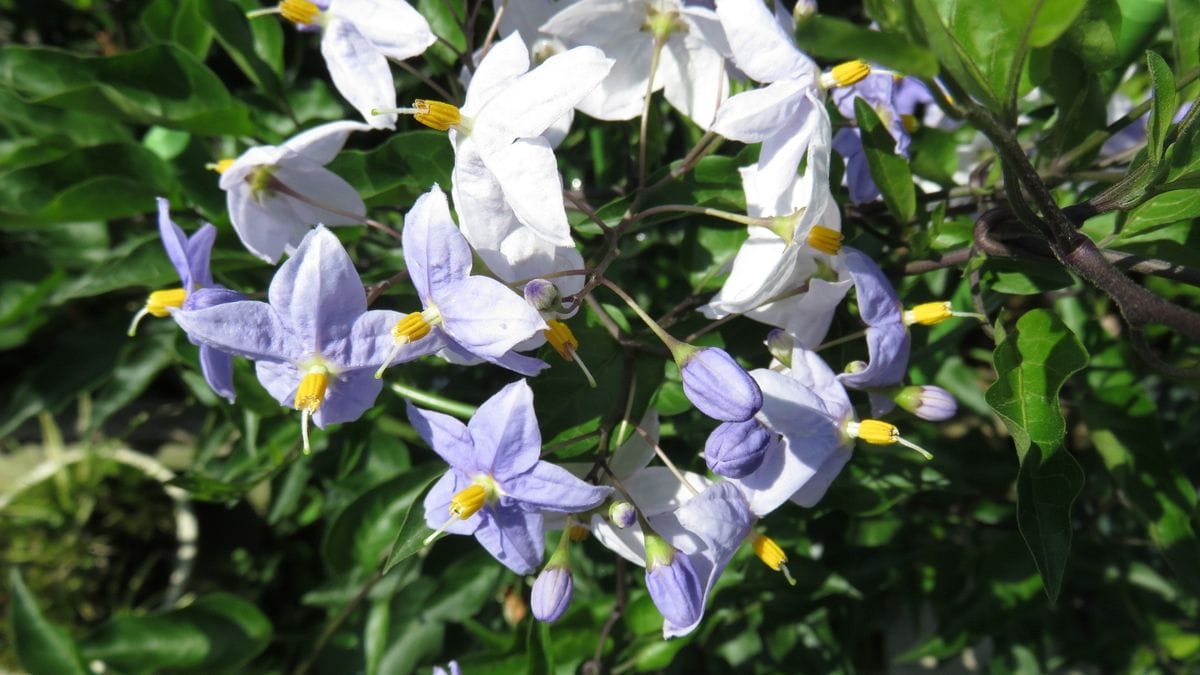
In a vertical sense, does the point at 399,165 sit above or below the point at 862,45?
below

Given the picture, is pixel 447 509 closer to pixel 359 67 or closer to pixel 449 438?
pixel 449 438

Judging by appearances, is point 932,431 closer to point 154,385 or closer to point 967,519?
point 967,519

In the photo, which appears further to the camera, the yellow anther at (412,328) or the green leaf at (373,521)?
the green leaf at (373,521)

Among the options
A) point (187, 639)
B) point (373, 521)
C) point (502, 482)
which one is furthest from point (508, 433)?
point (187, 639)

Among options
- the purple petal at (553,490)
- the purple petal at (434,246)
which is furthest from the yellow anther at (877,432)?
the purple petal at (434,246)

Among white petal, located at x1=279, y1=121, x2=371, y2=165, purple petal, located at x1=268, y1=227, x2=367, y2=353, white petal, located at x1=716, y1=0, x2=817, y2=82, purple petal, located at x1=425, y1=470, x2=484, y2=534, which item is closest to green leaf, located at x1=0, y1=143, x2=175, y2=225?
white petal, located at x1=279, y1=121, x2=371, y2=165

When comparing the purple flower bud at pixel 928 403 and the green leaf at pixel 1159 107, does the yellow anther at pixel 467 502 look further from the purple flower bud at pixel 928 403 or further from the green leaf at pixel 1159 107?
the green leaf at pixel 1159 107

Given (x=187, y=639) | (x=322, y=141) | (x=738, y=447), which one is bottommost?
(x=187, y=639)
